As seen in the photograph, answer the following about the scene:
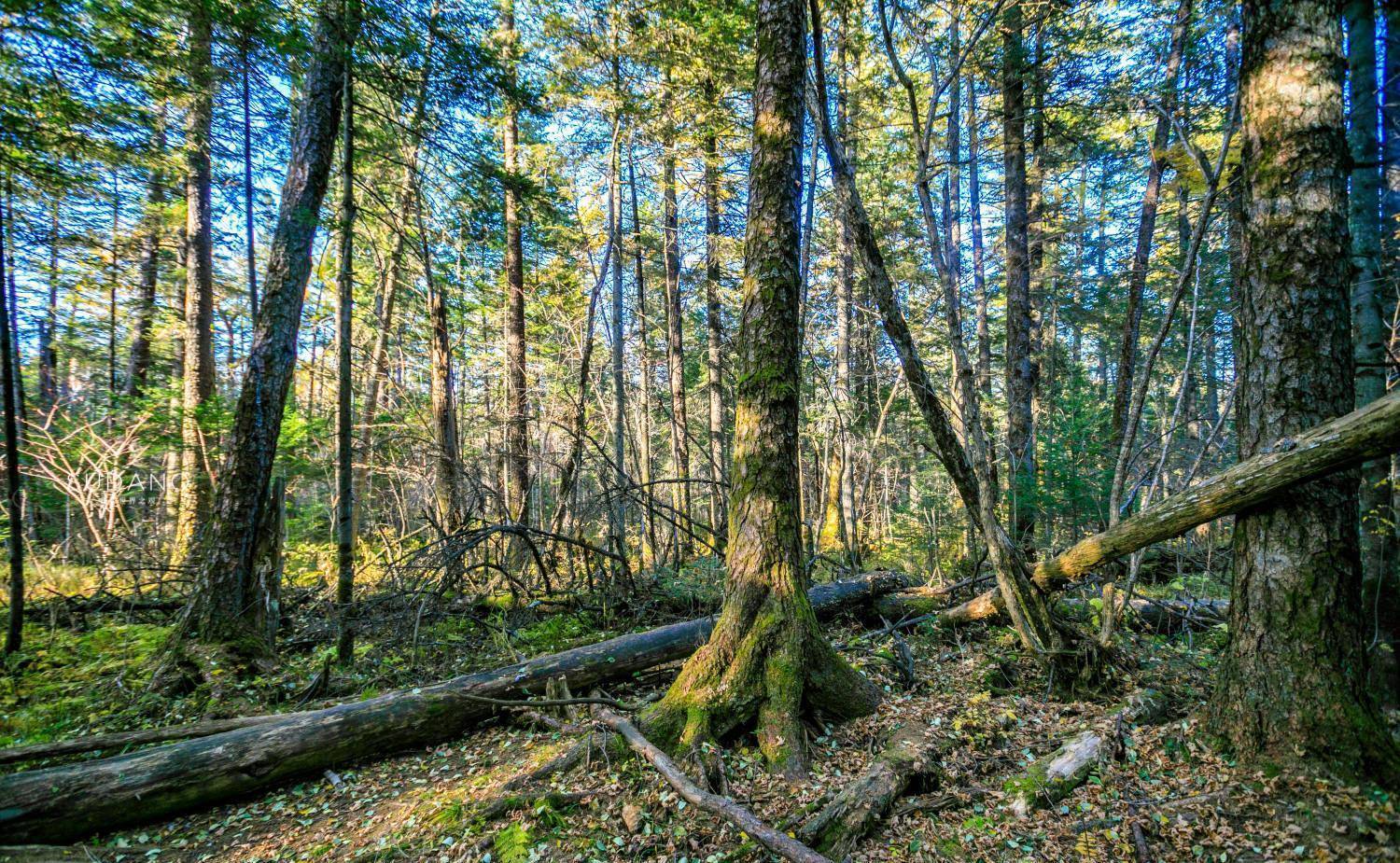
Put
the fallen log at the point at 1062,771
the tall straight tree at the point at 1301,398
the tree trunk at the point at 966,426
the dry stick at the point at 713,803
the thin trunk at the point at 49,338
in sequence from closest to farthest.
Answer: the dry stick at the point at 713,803, the tall straight tree at the point at 1301,398, the fallen log at the point at 1062,771, the tree trunk at the point at 966,426, the thin trunk at the point at 49,338

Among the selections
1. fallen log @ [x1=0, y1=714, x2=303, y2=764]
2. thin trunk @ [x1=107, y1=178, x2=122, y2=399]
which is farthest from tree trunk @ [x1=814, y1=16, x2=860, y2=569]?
thin trunk @ [x1=107, y1=178, x2=122, y2=399]

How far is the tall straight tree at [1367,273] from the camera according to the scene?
3.59 metres

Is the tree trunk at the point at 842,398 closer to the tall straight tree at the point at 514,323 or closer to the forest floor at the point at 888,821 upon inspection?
the tall straight tree at the point at 514,323

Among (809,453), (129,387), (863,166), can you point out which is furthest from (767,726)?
(129,387)

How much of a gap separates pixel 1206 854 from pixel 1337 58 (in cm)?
439

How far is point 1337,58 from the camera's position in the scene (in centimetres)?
314

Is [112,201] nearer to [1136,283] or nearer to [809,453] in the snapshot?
Answer: [809,453]

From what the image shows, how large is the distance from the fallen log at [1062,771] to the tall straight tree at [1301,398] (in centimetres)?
66

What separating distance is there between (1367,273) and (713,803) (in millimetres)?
5447

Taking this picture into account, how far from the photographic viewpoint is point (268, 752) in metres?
3.86

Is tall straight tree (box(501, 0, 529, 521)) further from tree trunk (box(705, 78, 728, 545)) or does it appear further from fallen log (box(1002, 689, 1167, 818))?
fallen log (box(1002, 689, 1167, 818))

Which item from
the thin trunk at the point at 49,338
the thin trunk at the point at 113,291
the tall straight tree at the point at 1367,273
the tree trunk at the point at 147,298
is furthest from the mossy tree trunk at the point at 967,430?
the tree trunk at the point at 147,298

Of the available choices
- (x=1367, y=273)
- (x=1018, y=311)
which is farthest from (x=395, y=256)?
(x=1367, y=273)

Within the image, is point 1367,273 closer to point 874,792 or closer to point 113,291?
point 874,792
